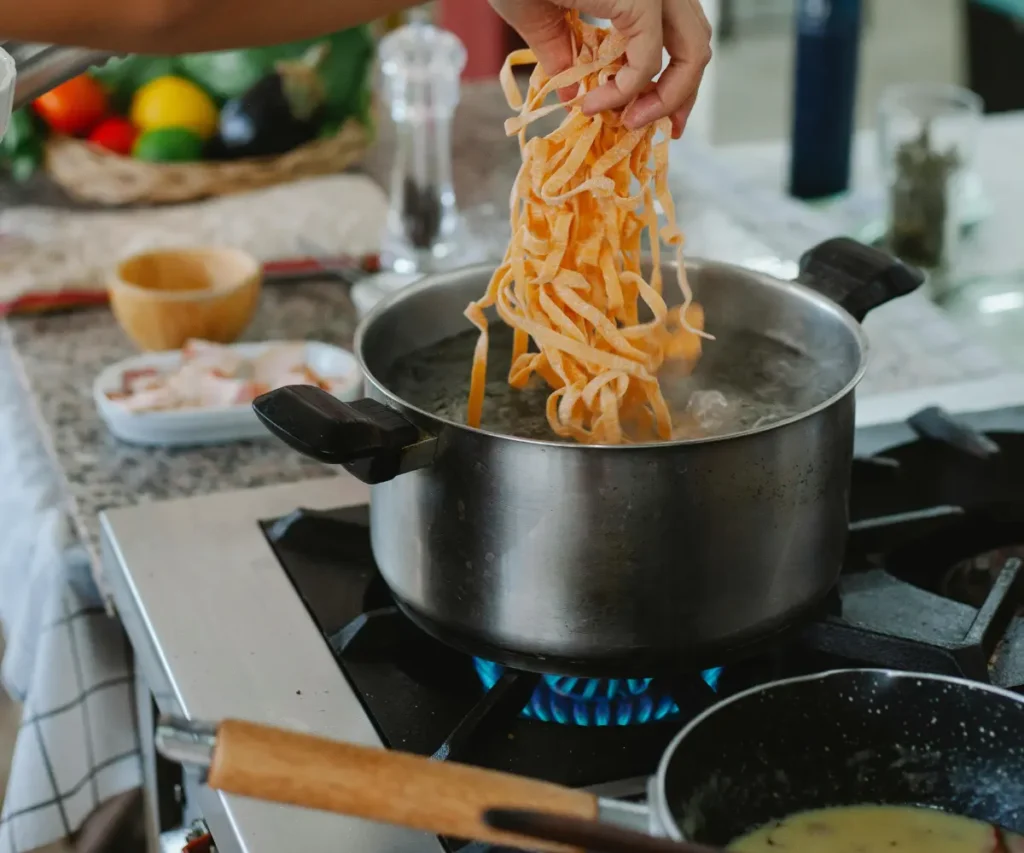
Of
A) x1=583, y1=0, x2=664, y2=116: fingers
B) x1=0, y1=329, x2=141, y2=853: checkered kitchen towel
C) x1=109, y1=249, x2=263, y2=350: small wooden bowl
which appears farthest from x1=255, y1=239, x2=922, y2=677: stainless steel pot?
x1=109, y1=249, x2=263, y2=350: small wooden bowl

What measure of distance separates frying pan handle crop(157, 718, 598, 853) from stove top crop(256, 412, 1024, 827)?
0.18 m

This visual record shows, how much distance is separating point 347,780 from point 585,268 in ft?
1.46

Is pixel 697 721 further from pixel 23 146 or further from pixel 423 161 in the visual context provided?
pixel 23 146

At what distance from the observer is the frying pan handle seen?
59 cm

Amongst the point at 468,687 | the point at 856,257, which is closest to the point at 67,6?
the point at 468,687

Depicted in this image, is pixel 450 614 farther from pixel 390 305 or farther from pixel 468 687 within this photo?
pixel 390 305

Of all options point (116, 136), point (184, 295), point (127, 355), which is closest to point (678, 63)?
point (184, 295)

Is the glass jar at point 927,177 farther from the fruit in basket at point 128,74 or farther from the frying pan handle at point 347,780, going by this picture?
the frying pan handle at point 347,780

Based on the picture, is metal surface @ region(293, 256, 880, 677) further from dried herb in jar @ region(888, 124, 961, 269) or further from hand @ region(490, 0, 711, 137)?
dried herb in jar @ region(888, 124, 961, 269)

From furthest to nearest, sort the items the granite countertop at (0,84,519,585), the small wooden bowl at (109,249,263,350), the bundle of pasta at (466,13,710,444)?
the small wooden bowl at (109,249,263,350) < the granite countertop at (0,84,519,585) < the bundle of pasta at (466,13,710,444)

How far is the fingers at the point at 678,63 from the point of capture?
0.84 m

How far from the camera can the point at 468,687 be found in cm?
88

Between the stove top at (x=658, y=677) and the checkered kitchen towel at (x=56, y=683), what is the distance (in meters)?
0.21

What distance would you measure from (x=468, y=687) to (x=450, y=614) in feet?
0.21
